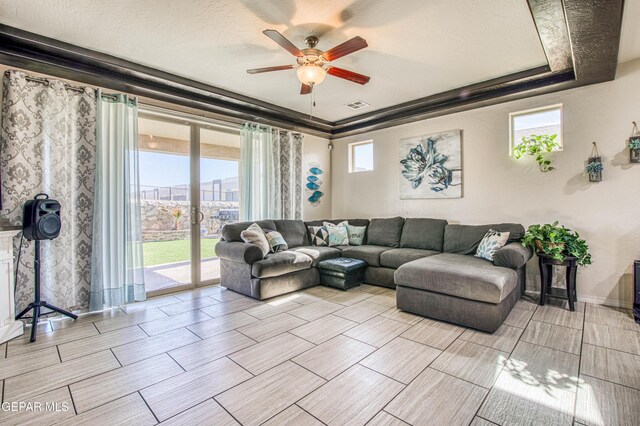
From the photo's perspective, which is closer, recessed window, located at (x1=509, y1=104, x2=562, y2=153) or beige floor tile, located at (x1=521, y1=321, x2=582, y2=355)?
beige floor tile, located at (x1=521, y1=321, x2=582, y2=355)

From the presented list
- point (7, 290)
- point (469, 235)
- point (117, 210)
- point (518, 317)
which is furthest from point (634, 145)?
point (7, 290)

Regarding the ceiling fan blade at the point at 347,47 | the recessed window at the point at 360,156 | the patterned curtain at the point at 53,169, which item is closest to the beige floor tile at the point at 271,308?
the patterned curtain at the point at 53,169

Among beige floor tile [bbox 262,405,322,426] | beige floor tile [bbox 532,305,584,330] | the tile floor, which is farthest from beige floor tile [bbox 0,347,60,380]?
beige floor tile [bbox 532,305,584,330]

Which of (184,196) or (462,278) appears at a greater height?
(184,196)

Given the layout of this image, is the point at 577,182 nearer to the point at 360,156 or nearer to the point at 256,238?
the point at 360,156

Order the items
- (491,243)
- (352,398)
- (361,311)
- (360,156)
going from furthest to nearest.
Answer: (360,156) < (491,243) < (361,311) < (352,398)

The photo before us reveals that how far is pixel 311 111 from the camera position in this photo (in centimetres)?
529

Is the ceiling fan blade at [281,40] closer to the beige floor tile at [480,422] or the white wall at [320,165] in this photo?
the beige floor tile at [480,422]

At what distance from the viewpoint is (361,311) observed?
3.42 m

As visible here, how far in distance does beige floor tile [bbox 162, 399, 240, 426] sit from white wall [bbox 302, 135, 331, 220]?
4290mm

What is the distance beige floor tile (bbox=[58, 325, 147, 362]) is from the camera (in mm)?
2486

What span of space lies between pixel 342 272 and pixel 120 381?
272cm

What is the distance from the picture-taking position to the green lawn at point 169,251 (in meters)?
4.09

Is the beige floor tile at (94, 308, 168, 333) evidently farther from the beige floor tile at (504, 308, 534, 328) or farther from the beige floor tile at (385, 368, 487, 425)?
the beige floor tile at (504, 308, 534, 328)
